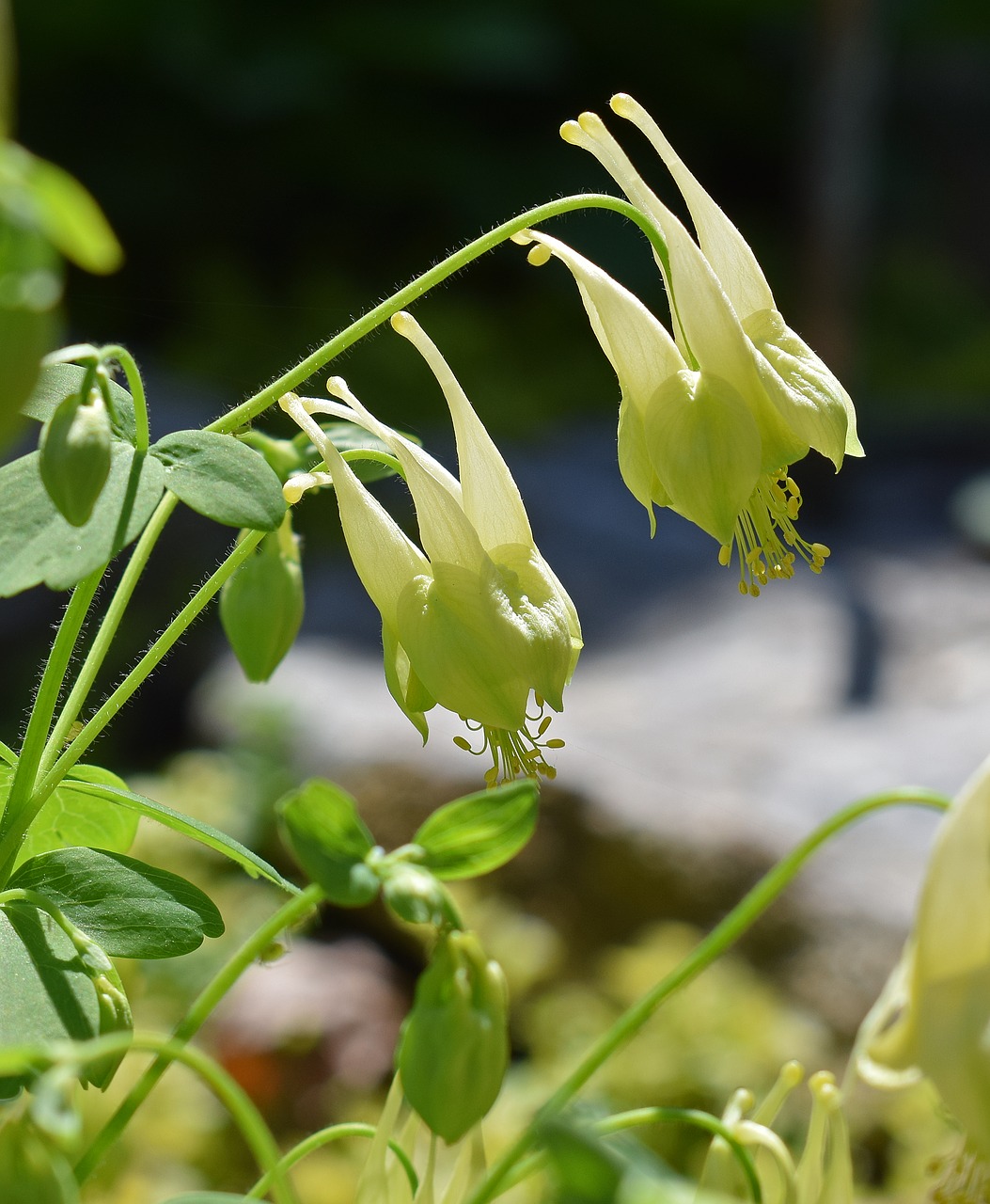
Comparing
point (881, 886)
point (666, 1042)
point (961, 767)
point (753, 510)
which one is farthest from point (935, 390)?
point (753, 510)

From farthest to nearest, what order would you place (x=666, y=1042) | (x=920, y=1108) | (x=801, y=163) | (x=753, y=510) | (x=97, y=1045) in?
(x=801, y=163)
(x=666, y=1042)
(x=920, y=1108)
(x=753, y=510)
(x=97, y=1045)

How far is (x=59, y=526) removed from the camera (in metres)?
0.43

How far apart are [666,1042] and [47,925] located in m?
1.37

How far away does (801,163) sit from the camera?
157 inches

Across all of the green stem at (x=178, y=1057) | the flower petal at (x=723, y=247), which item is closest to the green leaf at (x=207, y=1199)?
the green stem at (x=178, y=1057)

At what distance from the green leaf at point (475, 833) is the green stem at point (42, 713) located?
159 mm

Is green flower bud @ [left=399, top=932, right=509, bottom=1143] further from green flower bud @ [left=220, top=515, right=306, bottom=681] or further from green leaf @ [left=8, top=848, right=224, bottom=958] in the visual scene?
green flower bud @ [left=220, top=515, right=306, bottom=681]

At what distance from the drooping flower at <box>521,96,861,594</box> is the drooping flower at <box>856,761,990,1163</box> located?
0.13 m

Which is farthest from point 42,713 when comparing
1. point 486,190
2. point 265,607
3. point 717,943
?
point 486,190

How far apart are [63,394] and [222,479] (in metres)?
0.10

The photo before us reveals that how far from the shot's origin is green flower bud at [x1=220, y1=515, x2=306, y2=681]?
23.4 inches

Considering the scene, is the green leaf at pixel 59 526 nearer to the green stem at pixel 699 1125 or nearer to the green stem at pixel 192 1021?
the green stem at pixel 192 1021

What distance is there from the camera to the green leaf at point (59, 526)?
41 cm

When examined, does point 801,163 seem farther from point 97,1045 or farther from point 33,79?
point 97,1045
